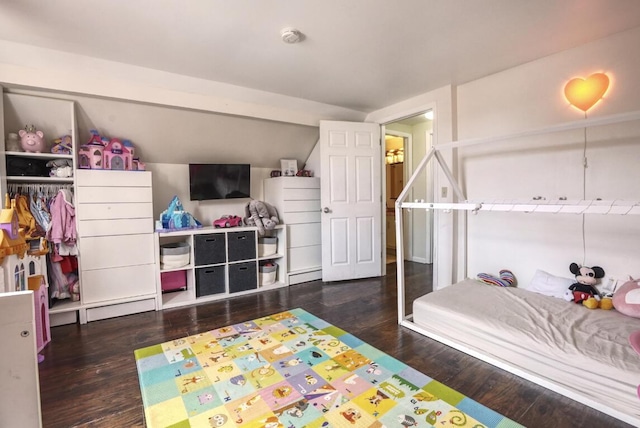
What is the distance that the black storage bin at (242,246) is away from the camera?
336cm

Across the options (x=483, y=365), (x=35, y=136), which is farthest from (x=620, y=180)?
(x=35, y=136)

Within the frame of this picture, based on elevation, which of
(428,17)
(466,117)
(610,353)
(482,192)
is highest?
(428,17)

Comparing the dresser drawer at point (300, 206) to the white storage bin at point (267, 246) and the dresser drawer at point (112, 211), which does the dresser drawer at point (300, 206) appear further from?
the dresser drawer at point (112, 211)

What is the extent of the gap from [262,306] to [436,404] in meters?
1.89

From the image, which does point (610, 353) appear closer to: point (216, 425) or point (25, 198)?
point (216, 425)

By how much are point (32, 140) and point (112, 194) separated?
701 millimetres

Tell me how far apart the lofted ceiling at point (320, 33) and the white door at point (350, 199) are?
3.05 feet

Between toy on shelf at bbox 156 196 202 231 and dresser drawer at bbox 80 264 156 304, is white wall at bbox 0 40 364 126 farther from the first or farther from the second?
dresser drawer at bbox 80 264 156 304

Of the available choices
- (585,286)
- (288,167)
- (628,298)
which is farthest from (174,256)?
(628,298)

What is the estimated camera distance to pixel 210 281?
3246 millimetres

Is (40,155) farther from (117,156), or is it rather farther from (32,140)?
(117,156)

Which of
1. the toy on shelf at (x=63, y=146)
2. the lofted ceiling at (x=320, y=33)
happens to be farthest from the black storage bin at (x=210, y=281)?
the lofted ceiling at (x=320, y=33)

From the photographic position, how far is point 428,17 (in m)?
2.02

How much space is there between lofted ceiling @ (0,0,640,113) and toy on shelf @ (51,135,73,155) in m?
0.73
